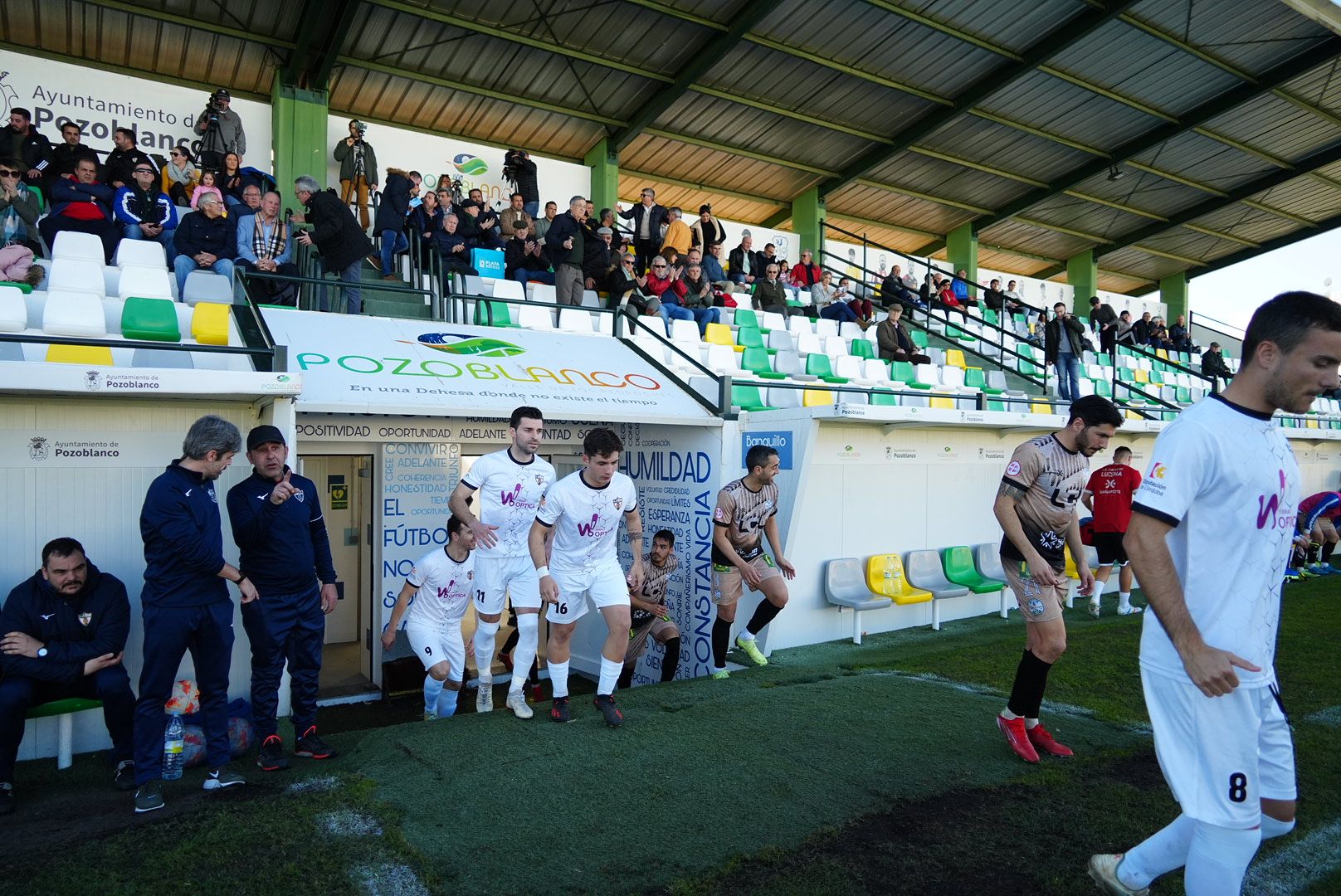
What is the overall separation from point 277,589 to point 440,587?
200 centimetres

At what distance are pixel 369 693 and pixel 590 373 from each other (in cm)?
361

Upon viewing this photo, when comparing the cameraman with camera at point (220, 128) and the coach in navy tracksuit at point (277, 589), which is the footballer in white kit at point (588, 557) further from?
the cameraman with camera at point (220, 128)

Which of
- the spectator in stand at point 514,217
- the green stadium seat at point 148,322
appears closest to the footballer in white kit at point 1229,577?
the green stadium seat at point 148,322

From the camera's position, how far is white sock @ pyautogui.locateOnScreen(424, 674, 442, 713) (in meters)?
6.05

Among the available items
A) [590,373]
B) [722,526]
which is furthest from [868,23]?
[722,526]

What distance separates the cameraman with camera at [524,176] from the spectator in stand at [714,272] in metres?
2.92

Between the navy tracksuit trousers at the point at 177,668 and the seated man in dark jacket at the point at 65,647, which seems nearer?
the navy tracksuit trousers at the point at 177,668

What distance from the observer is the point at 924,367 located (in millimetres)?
12719

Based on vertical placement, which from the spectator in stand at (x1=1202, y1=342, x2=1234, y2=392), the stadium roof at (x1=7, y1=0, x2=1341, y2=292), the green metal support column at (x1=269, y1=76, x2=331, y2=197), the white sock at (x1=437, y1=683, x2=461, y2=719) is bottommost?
the white sock at (x1=437, y1=683, x2=461, y2=719)

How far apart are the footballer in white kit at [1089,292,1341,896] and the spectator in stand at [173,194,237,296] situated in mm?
7846

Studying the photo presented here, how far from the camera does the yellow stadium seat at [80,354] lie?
505cm

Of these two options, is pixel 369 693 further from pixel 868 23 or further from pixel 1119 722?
pixel 868 23

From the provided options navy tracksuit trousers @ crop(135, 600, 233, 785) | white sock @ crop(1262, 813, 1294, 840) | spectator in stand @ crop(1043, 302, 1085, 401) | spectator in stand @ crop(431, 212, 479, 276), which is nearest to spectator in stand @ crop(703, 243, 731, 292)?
spectator in stand @ crop(431, 212, 479, 276)

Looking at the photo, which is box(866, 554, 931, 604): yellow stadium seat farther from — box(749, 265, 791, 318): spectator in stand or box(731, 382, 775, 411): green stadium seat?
box(749, 265, 791, 318): spectator in stand
